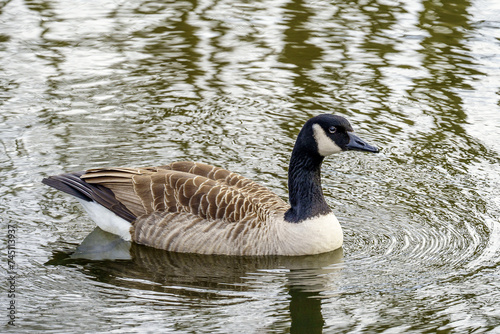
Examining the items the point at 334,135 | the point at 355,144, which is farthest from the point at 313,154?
the point at 355,144

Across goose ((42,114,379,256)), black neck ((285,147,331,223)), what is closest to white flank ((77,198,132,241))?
goose ((42,114,379,256))

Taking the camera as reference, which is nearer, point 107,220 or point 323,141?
point 323,141

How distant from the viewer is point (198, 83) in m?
14.7

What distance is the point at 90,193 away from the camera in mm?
10234

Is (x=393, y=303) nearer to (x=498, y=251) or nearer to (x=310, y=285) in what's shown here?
(x=310, y=285)

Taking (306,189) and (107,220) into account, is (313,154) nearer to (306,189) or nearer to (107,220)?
(306,189)

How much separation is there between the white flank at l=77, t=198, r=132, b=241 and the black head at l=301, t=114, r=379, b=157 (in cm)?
246

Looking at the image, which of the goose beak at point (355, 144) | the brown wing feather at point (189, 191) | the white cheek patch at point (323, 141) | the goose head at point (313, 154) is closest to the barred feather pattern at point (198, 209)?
the brown wing feather at point (189, 191)

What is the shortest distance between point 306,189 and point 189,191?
1.35m

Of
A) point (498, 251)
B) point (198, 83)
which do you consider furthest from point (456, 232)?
point (198, 83)

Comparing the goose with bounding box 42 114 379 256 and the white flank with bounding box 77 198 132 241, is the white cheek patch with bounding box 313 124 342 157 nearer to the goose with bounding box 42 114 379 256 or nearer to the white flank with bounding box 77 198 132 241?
the goose with bounding box 42 114 379 256

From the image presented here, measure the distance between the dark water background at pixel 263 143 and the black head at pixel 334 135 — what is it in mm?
1159

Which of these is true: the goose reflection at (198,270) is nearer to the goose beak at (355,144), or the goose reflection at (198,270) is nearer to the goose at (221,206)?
the goose at (221,206)

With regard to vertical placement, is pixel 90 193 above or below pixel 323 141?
below
